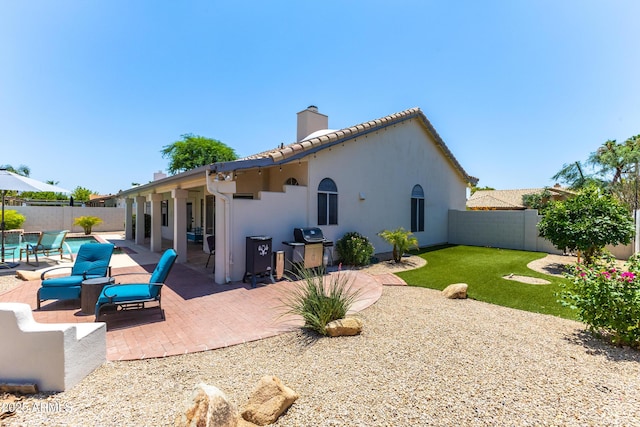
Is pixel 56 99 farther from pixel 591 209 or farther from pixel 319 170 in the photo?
pixel 591 209

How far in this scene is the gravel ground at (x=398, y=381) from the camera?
304cm

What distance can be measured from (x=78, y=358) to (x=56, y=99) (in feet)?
56.8

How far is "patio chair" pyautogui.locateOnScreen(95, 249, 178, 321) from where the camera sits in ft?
18.9

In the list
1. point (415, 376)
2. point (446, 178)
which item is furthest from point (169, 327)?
point (446, 178)

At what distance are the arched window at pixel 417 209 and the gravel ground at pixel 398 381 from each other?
37.0 feet

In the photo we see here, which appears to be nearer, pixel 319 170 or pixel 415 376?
pixel 415 376

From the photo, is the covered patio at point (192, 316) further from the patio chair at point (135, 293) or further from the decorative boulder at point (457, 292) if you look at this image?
the decorative boulder at point (457, 292)

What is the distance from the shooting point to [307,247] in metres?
10.1

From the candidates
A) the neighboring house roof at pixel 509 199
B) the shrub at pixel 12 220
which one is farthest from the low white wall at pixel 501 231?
the shrub at pixel 12 220

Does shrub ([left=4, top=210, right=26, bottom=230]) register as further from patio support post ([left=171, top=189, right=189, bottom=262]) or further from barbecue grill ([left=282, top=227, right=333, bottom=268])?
barbecue grill ([left=282, top=227, right=333, bottom=268])

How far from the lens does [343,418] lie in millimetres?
3006

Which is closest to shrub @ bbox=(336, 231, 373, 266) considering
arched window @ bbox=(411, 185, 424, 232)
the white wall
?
the white wall

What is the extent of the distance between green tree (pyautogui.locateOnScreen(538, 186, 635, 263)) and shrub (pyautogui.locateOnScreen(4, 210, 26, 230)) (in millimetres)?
33989

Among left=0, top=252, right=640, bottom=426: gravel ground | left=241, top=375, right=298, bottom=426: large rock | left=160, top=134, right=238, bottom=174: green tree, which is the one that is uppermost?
left=160, top=134, right=238, bottom=174: green tree
